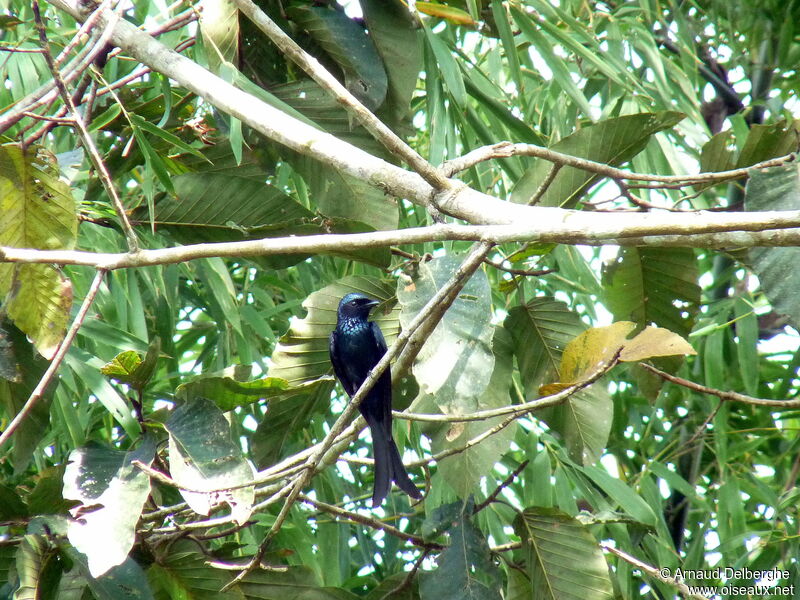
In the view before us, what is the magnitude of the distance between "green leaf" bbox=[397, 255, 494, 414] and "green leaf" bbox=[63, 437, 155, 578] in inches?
27.2

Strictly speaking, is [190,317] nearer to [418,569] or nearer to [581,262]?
[581,262]

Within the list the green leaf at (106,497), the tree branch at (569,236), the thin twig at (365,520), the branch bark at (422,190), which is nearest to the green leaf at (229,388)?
the green leaf at (106,497)

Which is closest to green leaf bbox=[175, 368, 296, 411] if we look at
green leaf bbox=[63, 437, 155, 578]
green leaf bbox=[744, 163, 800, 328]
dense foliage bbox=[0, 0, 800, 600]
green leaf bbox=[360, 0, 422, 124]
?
dense foliage bbox=[0, 0, 800, 600]

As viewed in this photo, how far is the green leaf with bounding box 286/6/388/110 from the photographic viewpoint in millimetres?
2697

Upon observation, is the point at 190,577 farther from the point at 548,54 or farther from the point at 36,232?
the point at 548,54

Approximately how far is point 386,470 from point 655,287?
0.96 meters

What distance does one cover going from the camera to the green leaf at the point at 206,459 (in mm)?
2006

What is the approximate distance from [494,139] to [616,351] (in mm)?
1719

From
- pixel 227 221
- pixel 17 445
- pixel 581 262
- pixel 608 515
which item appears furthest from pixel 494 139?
pixel 17 445

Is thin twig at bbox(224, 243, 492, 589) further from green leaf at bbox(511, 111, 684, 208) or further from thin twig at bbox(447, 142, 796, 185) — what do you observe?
green leaf at bbox(511, 111, 684, 208)

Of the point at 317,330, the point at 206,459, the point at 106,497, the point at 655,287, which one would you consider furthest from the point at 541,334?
the point at 106,497

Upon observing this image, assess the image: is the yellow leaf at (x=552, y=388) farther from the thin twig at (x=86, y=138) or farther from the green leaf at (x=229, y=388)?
the thin twig at (x=86, y=138)

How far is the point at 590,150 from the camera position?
2326 millimetres

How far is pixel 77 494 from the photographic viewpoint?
212cm
